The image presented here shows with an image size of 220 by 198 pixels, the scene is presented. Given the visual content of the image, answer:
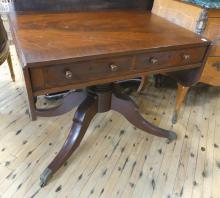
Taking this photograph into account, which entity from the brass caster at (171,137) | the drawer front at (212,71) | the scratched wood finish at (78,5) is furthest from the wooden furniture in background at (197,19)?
the brass caster at (171,137)

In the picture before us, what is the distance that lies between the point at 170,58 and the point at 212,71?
59 cm

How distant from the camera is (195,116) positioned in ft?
5.17

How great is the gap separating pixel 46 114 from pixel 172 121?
2.95 feet

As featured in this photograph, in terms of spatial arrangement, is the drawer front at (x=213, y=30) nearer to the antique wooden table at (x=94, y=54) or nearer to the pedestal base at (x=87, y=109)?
the antique wooden table at (x=94, y=54)

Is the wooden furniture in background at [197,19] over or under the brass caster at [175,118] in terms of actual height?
over

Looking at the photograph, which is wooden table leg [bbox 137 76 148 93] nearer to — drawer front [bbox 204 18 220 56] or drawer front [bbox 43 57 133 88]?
drawer front [bbox 204 18 220 56]

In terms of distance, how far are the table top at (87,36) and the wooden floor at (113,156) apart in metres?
0.70

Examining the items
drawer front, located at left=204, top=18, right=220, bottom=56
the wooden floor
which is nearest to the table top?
drawer front, located at left=204, top=18, right=220, bottom=56

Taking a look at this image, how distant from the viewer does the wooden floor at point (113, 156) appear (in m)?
1.06

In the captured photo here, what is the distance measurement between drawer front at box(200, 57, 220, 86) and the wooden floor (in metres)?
0.33

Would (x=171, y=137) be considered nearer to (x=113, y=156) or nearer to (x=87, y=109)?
(x=113, y=156)

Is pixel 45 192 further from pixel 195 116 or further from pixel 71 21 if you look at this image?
pixel 195 116

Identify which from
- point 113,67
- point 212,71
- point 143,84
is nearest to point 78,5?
point 113,67

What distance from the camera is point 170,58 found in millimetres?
904
